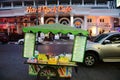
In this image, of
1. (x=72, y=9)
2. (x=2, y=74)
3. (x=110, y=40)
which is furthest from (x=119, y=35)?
(x=72, y=9)

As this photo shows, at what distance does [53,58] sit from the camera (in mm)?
10164

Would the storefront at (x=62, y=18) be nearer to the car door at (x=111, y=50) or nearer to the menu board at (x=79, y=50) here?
the car door at (x=111, y=50)

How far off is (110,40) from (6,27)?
46.3 m

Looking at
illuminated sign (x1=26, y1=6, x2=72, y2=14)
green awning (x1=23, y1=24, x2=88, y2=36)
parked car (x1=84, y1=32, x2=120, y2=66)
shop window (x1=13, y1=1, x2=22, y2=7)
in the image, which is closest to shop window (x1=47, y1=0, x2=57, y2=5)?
shop window (x1=13, y1=1, x2=22, y2=7)

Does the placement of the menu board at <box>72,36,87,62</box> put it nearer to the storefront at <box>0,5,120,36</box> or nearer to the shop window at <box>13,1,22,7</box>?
the storefront at <box>0,5,120,36</box>

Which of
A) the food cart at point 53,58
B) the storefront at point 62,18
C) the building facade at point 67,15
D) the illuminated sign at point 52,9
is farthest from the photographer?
the building facade at point 67,15

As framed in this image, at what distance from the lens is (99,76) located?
12109mm

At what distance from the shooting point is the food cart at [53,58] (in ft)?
32.3

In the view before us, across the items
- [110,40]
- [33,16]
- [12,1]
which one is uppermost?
[12,1]

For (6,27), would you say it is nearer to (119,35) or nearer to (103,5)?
(103,5)

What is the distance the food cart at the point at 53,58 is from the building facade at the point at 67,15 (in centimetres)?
3963

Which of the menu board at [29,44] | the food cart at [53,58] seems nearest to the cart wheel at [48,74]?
the food cart at [53,58]

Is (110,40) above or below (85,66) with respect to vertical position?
above

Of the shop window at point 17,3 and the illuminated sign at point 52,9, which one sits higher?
the shop window at point 17,3
